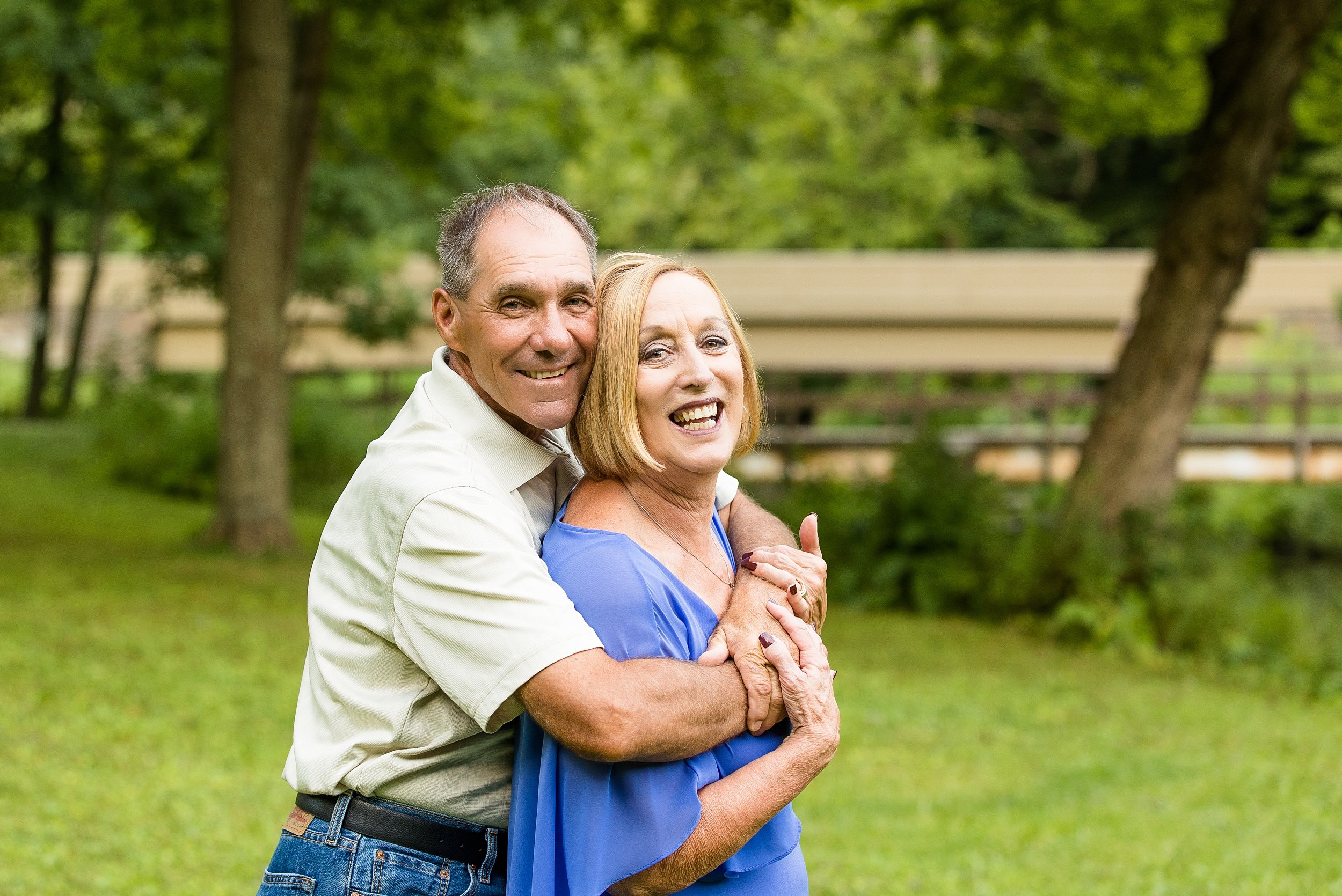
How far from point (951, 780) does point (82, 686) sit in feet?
16.3

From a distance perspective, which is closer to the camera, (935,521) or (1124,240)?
(935,521)

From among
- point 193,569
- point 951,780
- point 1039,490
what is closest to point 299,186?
point 193,569

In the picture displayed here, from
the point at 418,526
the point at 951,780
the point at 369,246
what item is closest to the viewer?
the point at 418,526

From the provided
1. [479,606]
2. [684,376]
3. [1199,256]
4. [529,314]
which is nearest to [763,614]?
[684,376]

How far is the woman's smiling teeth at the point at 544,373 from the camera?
244 cm

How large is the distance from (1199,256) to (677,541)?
10.0m

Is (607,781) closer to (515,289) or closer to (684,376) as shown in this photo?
(684,376)

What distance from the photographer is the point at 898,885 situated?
5676mm

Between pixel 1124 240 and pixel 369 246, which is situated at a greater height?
pixel 1124 240

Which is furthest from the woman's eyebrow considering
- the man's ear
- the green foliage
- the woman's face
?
the green foliage

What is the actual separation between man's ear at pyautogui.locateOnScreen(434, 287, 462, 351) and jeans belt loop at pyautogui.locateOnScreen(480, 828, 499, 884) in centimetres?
88

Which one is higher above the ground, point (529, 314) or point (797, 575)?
point (529, 314)

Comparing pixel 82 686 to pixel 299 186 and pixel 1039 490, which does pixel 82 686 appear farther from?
pixel 1039 490

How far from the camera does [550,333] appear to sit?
2.42 m
